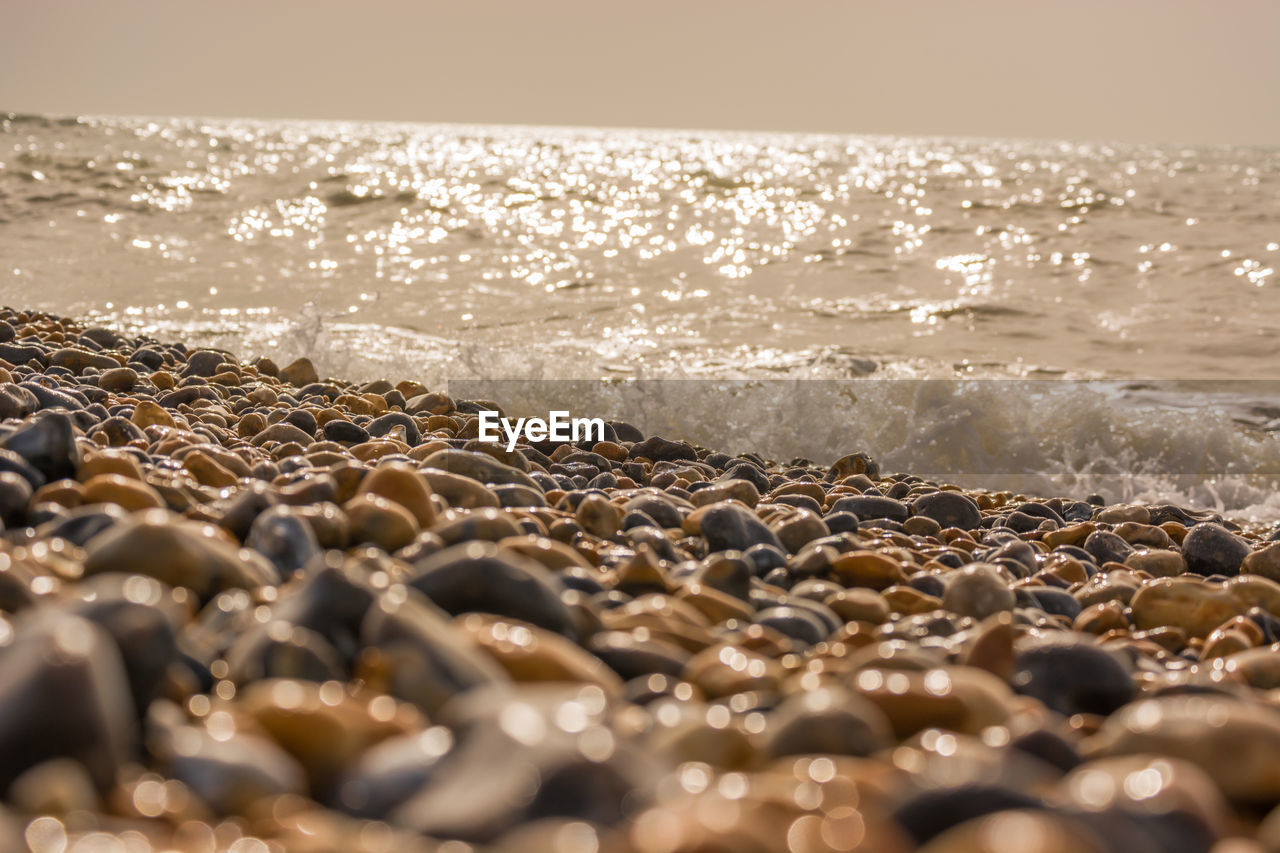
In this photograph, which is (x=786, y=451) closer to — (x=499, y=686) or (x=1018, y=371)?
(x=1018, y=371)

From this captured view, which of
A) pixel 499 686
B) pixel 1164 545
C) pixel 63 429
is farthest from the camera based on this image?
pixel 1164 545

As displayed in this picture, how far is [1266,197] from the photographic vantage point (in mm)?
20609

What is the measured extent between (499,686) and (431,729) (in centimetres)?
13

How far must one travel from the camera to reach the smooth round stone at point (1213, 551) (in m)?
3.45

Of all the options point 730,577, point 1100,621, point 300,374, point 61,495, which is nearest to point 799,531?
point 730,577

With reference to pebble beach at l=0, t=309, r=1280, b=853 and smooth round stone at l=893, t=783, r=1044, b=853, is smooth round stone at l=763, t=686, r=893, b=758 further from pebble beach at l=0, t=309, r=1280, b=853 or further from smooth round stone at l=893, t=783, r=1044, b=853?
smooth round stone at l=893, t=783, r=1044, b=853

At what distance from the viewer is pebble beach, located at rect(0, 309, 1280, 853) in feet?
3.53

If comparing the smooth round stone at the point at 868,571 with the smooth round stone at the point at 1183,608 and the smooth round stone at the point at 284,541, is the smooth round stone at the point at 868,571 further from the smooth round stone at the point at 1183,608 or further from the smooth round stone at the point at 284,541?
the smooth round stone at the point at 284,541

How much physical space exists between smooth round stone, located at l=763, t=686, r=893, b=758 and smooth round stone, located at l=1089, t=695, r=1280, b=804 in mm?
307

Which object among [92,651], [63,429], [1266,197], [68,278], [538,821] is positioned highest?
[1266,197]

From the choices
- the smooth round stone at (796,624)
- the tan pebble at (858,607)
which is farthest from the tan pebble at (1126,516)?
the smooth round stone at (796,624)

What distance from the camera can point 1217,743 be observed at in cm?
133

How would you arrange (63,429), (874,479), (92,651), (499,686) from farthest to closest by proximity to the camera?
(874,479) < (63,429) < (499,686) < (92,651)

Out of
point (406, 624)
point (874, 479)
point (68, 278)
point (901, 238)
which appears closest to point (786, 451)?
point (874, 479)
